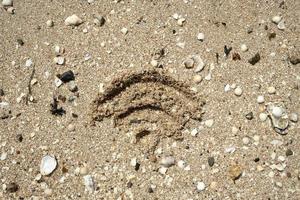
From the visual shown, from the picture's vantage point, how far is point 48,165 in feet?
10.6

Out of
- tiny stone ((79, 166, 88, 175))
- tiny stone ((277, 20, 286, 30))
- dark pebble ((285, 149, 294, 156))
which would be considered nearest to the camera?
dark pebble ((285, 149, 294, 156))

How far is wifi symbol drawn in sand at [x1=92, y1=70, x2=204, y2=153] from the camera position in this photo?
3.22 metres

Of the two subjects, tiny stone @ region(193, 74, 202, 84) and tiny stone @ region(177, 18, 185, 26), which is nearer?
tiny stone @ region(193, 74, 202, 84)

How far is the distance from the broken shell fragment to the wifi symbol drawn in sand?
1.61 ft

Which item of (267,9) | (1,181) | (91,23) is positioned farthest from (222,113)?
(1,181)

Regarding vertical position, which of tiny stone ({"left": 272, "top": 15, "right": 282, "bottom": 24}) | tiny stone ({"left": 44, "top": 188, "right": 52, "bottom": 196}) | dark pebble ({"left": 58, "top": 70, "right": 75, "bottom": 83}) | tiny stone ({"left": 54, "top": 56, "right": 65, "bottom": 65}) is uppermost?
tiny stone ({"left": 272, "top": 15, "right": 282, "bottom": 24})

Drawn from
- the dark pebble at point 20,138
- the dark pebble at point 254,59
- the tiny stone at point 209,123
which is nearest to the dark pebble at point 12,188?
the dark pebble at point 20,138

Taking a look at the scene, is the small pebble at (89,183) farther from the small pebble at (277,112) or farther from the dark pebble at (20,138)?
the small pebble at (277,112)

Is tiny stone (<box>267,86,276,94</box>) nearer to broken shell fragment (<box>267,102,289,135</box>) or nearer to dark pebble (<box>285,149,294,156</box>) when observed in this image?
broken shell fragment (<box>267,102,289,135</box>)

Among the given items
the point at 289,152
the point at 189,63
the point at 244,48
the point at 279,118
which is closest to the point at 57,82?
the point at 189,63

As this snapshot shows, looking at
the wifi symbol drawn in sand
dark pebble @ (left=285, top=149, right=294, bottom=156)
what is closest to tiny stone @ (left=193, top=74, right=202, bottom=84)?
the wifi symbol drawn in sand

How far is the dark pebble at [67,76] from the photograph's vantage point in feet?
10.9

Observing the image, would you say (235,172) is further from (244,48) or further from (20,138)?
(20,138)

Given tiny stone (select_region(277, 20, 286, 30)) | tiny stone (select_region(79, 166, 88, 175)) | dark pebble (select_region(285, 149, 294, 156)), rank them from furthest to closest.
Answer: tiny stone (select_region(277, 20, 286, 30))
tiny stone (select_region(79, 166, 88, 175))
dark pebble (select_region(285, 149, 294, 156))
